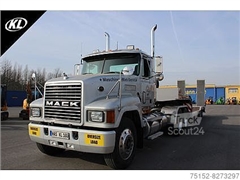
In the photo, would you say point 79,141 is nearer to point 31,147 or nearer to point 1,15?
point 31,147

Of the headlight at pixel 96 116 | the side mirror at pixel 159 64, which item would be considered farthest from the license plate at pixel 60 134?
the side mirror at pixel 159 64

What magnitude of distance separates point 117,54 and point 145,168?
9.80 feet

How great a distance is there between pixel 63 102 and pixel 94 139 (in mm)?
1037

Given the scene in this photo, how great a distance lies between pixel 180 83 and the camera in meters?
13.3

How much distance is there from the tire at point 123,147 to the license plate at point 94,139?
0.42 metres

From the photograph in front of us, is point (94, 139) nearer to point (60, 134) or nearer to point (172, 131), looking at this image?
point (60, 134)

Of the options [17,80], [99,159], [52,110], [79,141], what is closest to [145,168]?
[99,159]

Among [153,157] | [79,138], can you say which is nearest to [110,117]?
[79,138]

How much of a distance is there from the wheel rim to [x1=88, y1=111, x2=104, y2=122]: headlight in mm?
635

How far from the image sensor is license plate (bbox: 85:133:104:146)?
3.80 meters

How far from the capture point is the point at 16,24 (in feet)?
21.5

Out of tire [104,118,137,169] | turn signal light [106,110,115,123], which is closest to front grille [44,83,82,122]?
turn signal light [106,110,115,123]

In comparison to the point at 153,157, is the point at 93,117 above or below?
above

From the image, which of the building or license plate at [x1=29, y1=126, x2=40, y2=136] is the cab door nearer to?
license plate at [x1=29, y1=126, x2=40, y2=136]
